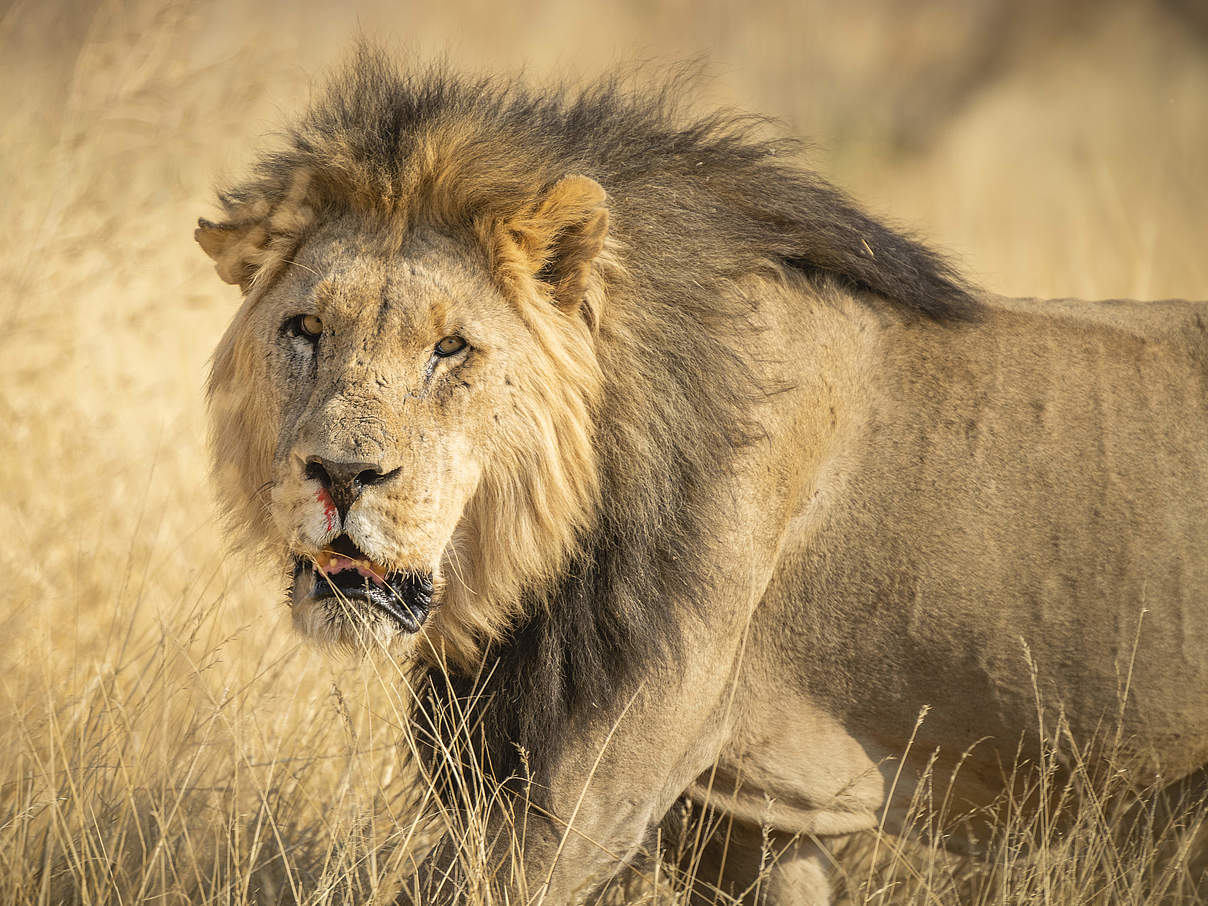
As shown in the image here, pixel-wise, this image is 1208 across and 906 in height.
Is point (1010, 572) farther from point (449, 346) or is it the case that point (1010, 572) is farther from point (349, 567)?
point (349, 567)

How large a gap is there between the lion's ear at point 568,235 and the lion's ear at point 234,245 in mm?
716

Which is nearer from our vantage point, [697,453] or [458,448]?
[458,448]

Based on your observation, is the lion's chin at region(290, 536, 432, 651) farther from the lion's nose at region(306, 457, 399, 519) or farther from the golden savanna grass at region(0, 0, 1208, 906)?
the golden savanna grass at region(0, 0, 1208, 906)

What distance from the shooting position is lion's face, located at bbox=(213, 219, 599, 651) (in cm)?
268

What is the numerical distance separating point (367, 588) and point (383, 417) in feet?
1.29

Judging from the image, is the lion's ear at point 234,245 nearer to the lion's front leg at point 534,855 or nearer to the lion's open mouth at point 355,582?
the lion's open mouth at point 355,582

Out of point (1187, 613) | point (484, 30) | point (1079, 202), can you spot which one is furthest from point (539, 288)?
point (484, 30)

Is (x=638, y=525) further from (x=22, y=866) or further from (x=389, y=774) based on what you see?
(x=389, y=774)

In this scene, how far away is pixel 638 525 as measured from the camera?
306 centimetres

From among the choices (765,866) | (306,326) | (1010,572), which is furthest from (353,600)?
(1010,572)

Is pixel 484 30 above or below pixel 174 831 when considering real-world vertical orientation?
above

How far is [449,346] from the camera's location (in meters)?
2.89

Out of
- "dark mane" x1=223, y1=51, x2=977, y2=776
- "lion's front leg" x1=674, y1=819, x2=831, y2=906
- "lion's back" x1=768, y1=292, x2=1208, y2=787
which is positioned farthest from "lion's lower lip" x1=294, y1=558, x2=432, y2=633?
"lion's front leg" x1=674, y1=819, x2=831, y2=906

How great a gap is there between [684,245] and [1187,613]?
170 centimetres
